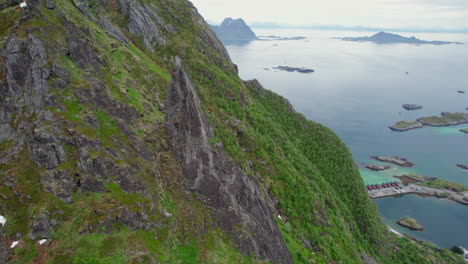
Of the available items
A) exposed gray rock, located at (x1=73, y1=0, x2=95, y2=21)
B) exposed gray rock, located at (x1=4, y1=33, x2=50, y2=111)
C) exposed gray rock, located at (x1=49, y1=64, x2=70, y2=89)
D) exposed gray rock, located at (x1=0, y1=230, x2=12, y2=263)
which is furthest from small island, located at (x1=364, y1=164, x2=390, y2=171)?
exposed gray rock, located at (x1=0, y1=230, x2=12, y2=263)

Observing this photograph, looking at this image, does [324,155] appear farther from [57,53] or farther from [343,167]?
[57,53]

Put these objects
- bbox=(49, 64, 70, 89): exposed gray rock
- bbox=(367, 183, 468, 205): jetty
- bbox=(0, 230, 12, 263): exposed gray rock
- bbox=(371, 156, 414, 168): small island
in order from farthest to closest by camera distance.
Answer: bbox=(371, 156, 414, 168): small island < bbox=(367, 183, 468, 205): jetty < bbox=(49, 64, 70, 89): exposed gray rock < bbox=(0, 230, 12, 263): exposed gray rock

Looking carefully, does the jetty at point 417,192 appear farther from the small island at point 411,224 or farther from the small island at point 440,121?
the small island at point 440,121

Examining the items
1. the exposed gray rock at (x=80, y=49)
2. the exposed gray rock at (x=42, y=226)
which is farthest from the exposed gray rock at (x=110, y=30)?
the exposed gray rock at (x=42, y=226)

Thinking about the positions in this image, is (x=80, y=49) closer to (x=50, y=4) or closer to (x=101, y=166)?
(x=50, y=4)

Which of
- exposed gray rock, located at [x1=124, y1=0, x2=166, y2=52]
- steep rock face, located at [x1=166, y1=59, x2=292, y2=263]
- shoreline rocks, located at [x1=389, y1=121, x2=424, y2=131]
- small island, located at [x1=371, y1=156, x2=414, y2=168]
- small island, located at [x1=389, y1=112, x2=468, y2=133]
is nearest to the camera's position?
steep rock face, located at [x1=166, y1=59, x2=292, y2=263]

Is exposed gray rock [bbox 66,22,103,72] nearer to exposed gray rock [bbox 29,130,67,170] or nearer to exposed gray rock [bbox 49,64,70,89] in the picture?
exposed gray rock [bbox 49,64,70,89]

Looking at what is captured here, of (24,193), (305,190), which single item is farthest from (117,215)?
(305,190)
